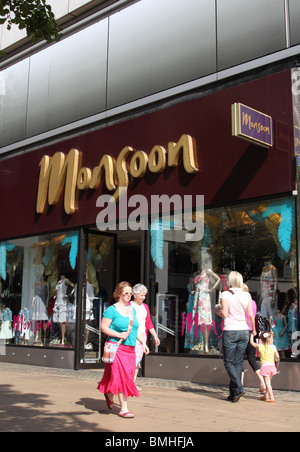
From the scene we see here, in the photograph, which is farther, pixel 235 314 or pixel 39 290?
pixel 39 290

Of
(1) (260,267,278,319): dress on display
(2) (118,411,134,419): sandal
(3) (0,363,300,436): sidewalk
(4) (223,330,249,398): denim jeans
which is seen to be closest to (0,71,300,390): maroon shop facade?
(1) (260,267,278,319): dress on display

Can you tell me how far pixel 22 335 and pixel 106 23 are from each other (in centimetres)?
829

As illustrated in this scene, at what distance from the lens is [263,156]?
32.1ft

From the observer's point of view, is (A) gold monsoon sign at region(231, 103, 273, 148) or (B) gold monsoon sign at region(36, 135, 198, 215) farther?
(B) gold monsoon sign at region(36, 135, 198, 215)

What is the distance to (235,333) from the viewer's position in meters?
7.95

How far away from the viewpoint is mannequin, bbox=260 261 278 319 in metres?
9.70

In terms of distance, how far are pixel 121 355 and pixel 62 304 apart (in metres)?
7.03

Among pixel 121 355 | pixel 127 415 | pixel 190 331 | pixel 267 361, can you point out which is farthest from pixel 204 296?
pixel 127 415

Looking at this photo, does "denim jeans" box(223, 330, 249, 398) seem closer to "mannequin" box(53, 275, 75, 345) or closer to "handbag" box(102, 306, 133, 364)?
"handbag" box(102, 306, 133, 364)

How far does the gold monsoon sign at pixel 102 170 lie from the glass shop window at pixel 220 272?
131 centimetres

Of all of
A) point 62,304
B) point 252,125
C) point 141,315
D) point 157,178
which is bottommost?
point 141,315

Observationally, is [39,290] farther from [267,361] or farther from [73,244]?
[267,361]

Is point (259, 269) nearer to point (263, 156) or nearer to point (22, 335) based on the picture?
point (263, 156)

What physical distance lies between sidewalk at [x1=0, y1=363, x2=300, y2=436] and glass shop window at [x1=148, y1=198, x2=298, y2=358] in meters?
1.07
